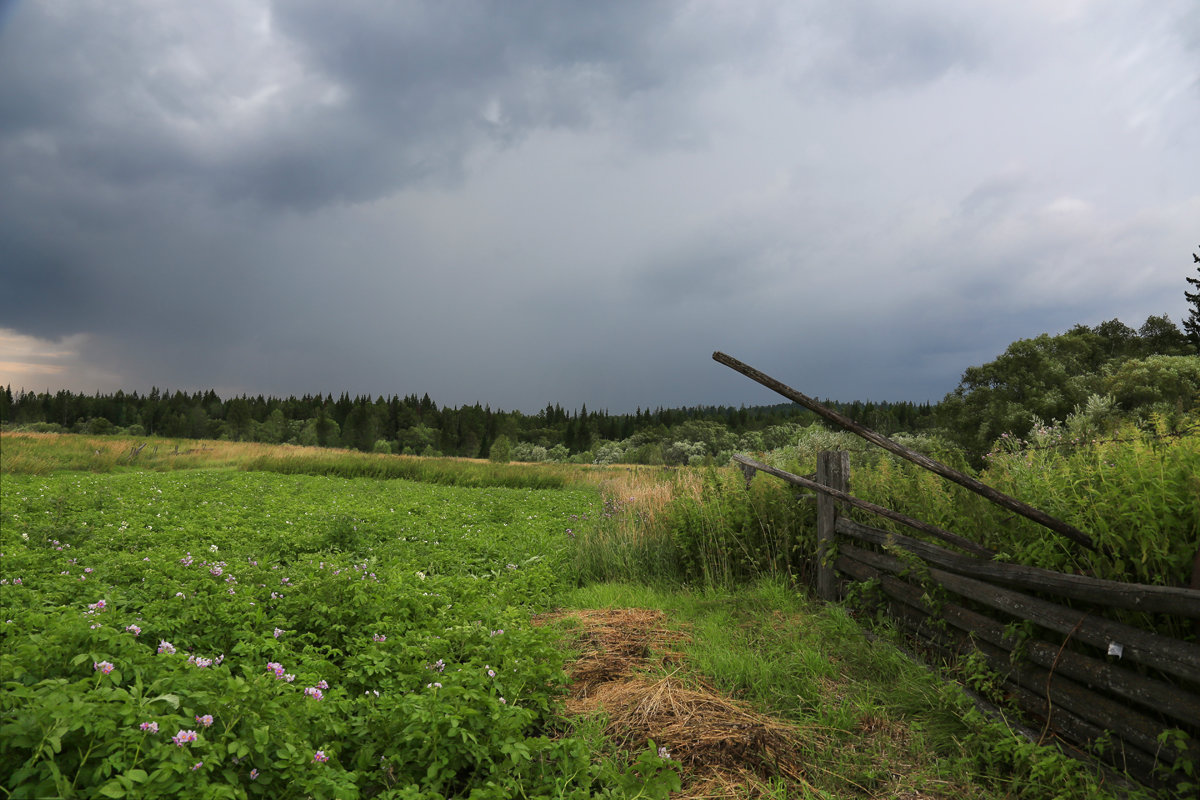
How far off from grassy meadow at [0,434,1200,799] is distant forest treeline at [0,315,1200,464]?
5309mm

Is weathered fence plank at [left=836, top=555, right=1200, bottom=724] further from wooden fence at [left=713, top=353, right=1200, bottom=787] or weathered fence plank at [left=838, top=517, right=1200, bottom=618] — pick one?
weathered fence plank at [left=838, top=517, right=1200, bottom=618]

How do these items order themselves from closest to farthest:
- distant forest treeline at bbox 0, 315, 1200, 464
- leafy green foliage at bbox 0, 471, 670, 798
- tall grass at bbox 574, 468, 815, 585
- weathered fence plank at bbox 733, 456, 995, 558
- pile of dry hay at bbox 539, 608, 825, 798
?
1. leafy green foliage at bbox 0, 471, 670, 798
2. pile of dry hay at bbox 539, 608, 825, 798
3. weathered fence plank at bbox 733, 456, 995, 558
4. tall grass at bbox 574, 468, 815, 585
5. distant forest treeline at bbox 0, 315, 1200, 464

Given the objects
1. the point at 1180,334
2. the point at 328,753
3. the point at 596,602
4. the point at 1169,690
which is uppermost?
the point at 1180,334

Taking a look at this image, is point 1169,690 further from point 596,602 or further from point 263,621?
point 263,621

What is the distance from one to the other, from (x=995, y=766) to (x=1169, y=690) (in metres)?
1.10

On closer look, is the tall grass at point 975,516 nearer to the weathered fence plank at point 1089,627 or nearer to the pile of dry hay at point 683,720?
the weathered fence plank at point 1089,627

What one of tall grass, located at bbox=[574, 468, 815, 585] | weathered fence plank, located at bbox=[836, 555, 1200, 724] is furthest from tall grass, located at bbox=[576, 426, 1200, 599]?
weathered fence plank, located at bbox=[836, 555, 1200, 724]

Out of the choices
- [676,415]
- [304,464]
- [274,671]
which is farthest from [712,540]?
[676,415]

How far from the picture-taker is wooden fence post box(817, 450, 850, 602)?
662 cm

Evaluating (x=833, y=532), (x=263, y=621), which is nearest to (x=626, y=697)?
(x=263, y=621)

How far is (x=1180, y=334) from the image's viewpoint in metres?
34.2

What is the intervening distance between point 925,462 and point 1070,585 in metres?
1.02

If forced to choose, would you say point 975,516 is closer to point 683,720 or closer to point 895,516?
point 895,516

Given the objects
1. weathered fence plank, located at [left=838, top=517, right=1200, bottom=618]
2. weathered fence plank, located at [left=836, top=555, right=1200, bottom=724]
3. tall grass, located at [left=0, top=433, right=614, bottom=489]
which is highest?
weathered fence plank, located at [left=838, top=517, right=1200, bottom=618]
